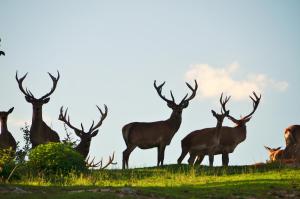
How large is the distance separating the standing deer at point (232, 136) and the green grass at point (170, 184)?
4.38 m

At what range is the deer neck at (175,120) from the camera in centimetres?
2733

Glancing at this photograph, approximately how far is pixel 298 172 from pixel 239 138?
8.89 metres

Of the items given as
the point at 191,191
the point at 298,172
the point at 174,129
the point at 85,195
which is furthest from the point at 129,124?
the point at 85,195

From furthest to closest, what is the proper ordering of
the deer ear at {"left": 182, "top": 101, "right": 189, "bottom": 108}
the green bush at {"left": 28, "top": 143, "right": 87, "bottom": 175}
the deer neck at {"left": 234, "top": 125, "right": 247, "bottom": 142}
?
the deer neck at {"left": 234, "top": 125, "right": 247, "bottom": 142} < the deer ear at {"left": 182, "top": 101, "right": 189, "bottom": 108} < the green bush at {"left": 28, "top": 143, "right": 87, "bottom": 175}

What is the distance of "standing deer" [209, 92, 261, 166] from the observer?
91.2 feet

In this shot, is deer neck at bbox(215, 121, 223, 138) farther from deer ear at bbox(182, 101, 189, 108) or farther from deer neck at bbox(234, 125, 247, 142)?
deer neck at bbox(234, 125, 247, 142)

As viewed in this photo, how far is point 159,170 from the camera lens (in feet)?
72.9

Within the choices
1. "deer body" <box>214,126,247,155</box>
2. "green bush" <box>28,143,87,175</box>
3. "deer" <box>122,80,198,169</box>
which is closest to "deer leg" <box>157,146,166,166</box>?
"deer" <box>122,80,198,169</box>

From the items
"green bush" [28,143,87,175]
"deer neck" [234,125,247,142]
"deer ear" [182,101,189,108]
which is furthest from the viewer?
"deer neck" [234,125,247,142]

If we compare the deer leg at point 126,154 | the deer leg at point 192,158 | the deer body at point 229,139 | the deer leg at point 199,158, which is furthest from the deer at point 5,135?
the deer body at point 229,139

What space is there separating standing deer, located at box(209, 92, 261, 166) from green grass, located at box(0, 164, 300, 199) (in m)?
4.38

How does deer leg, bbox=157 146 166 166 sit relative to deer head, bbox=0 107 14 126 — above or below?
below

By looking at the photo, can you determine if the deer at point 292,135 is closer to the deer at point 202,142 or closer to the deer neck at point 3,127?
the deer at point 202,142

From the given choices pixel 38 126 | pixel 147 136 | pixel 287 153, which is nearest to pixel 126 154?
pixel 147 136
